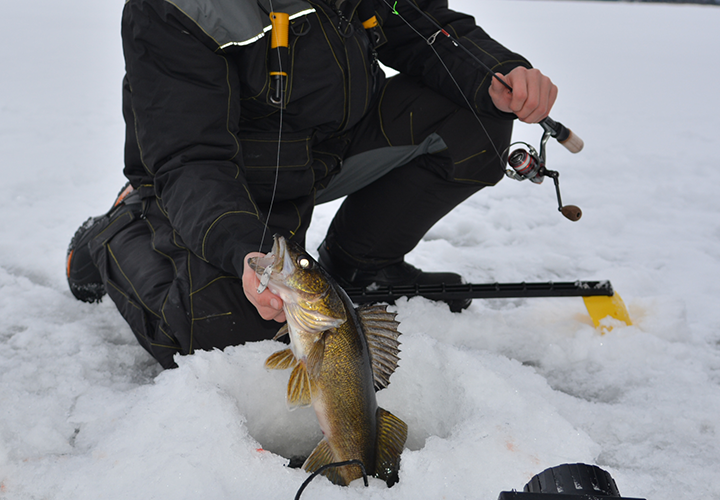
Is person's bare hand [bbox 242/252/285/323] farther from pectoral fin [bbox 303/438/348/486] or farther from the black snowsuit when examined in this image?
pectoral fin [bbox 303/438/348/486]

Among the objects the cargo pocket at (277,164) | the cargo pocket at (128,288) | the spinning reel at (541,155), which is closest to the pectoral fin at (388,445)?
the cargo pocket at (128,288)

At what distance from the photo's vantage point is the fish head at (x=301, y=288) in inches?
47.1

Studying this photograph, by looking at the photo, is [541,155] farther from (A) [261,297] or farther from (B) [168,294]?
(B) [168,294]

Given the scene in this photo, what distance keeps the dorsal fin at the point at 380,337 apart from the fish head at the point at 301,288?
0.10 metres

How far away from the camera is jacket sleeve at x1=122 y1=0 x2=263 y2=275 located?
151cm

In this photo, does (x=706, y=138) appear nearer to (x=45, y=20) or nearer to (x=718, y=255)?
(x=718, y=255)

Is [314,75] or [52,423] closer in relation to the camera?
[52,423]

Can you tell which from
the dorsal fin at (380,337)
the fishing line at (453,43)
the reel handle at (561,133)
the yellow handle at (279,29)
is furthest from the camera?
the fishing line at (453,43)

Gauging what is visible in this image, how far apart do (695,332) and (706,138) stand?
3282 millimetres

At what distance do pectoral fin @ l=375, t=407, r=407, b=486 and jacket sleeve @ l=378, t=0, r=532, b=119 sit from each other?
1.32 metres

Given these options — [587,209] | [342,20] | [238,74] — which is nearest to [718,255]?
[587,209]

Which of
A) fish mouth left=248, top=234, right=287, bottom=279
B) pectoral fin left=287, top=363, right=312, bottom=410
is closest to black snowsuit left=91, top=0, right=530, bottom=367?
fish mouth left=248, top=234, right=287, bottom=279

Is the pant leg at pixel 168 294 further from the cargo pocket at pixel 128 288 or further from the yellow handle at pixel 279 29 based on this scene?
the yellow handle at pixel 279 29

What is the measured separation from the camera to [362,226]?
2.35 m
